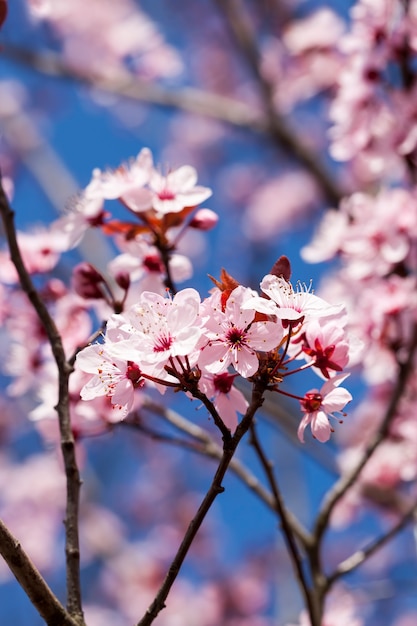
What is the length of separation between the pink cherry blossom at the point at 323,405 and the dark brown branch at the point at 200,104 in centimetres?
305

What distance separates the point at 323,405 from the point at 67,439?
47 centimetres

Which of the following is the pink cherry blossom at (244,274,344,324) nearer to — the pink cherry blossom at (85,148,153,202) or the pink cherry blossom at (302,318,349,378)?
the pink cherry blossom at (302,318,349,378)

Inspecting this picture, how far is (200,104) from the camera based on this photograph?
4.41 m

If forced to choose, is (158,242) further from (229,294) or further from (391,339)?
(391,339)

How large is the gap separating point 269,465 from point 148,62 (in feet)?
13.5

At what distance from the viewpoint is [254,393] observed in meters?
1.06

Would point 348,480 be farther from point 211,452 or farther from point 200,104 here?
point 200,104

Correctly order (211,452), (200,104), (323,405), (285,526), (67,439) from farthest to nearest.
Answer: (200,104)
(211,452)
(285,526)
(67,439)
(323,405)

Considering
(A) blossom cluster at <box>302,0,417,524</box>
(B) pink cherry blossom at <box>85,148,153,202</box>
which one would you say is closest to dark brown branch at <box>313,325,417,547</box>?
(A) blossom cluster at <box>302,0,417,524</box>

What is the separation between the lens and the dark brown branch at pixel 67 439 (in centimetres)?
118

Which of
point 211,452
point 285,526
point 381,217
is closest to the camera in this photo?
point 285,526

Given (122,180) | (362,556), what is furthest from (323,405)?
(362,556)

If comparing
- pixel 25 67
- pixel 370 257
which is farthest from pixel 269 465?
pixel 25 67

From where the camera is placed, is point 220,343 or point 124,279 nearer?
→ point 220,343
